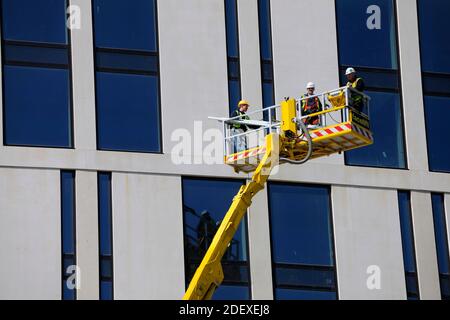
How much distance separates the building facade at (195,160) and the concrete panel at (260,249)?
1.6 inches

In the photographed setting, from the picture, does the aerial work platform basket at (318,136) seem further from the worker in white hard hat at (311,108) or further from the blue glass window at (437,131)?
the blue glass window at (437,131)

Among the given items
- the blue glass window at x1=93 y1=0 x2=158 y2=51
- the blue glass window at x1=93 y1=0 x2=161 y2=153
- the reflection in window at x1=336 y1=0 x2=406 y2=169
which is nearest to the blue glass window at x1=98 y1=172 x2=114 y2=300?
the blue glass window at x1=93 y1=0 x2=161 y2=153

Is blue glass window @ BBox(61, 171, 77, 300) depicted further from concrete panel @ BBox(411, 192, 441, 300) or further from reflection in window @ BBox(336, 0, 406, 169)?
concrete panel @ BBox(411, 192, 441, 300)

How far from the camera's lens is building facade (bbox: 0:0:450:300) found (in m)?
40.2

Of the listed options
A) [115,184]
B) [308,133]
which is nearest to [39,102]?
[115,184]

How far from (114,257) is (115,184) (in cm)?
218

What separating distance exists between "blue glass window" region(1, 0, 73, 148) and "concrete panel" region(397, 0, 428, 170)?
34.9 feet

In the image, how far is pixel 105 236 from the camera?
4047cm

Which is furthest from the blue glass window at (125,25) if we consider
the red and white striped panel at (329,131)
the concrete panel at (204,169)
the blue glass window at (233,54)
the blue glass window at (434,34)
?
the red and white striped panel at (329,131)

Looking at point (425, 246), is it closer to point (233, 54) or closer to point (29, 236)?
point (233, 54)

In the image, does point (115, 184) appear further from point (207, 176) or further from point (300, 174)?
point (300, 174)

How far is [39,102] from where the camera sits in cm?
4116

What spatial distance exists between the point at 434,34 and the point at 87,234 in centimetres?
1332
